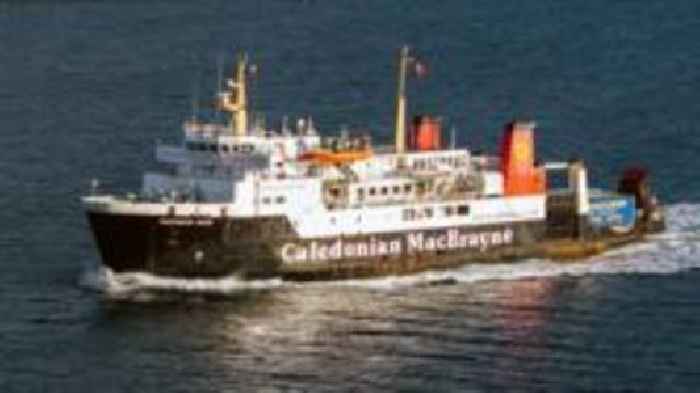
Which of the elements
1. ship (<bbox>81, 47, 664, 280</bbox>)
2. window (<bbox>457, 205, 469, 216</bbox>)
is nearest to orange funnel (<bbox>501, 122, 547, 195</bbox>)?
ship (<bbox>81, 47, 664, 280</bbox>)

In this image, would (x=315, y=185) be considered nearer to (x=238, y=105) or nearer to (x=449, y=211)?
(x=238, y=105)

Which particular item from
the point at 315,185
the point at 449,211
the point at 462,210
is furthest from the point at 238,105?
the point at 462,210

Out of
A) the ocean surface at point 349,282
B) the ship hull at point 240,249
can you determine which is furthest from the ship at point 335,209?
the ocean surface at point 349,282

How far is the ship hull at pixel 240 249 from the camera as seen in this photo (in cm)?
9662

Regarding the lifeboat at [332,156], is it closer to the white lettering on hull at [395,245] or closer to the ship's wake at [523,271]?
the white lettering on hull at [395,245]

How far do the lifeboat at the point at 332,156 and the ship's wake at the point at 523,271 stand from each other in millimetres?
5500

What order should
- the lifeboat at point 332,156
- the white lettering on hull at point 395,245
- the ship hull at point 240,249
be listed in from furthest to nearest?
the lifeboat at point 332,156
the white lettering on hull at point 395,245
the ship hull at point 240,249

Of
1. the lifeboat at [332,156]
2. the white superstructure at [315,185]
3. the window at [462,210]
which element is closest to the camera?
the white superstructure at [315,185]

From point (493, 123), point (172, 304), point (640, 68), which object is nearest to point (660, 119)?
point (493, 123)

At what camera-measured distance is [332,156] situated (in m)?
101

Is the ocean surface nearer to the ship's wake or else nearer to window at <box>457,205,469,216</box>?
the ship's wake

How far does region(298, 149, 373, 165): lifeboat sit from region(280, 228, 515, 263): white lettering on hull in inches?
145

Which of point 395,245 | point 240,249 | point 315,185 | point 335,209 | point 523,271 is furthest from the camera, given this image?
point 523,271

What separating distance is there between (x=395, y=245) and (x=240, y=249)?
26.6 feet
